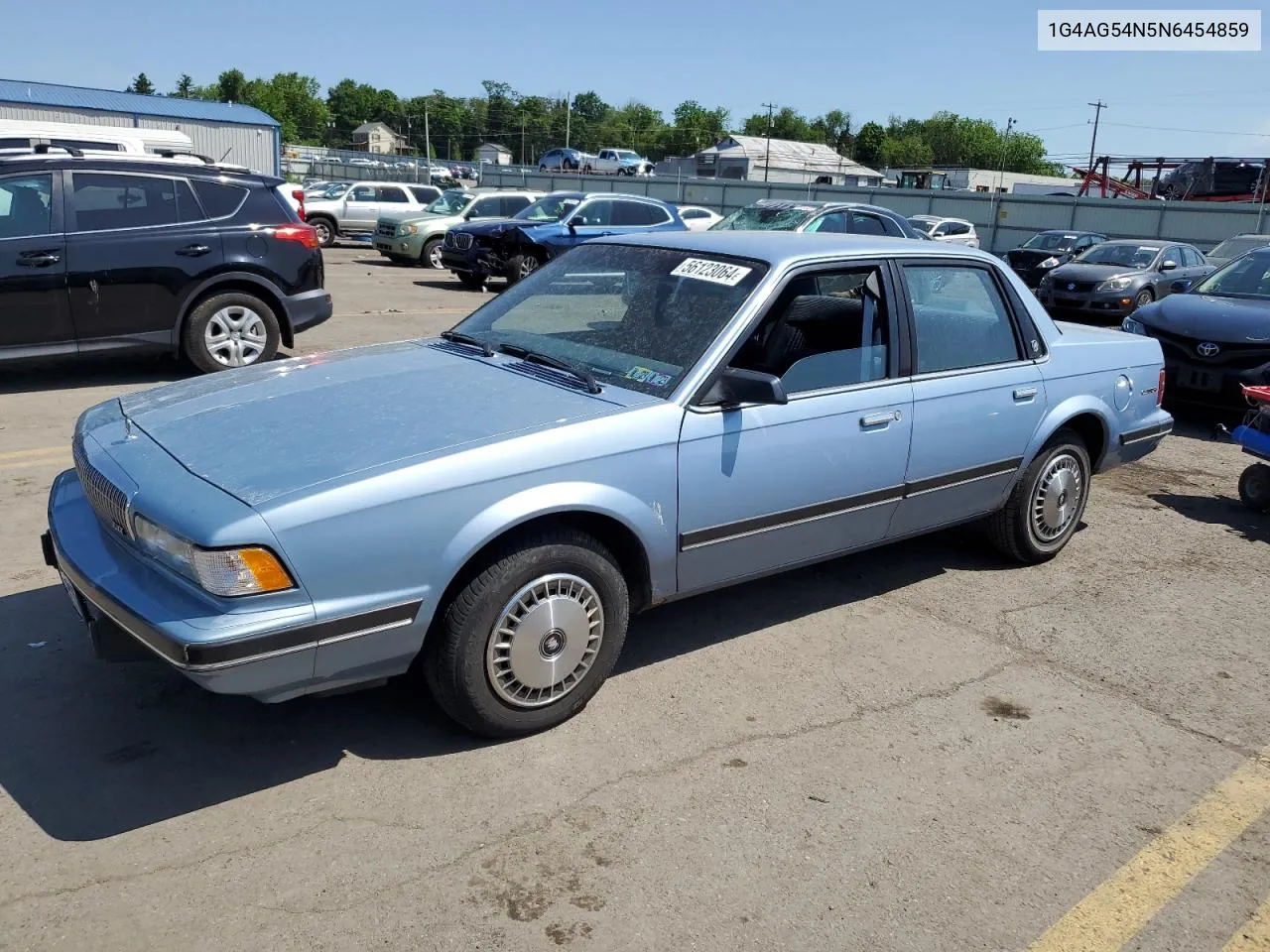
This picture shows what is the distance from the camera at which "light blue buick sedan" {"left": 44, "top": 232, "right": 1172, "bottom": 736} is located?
2945 millimetres

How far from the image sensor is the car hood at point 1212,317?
8.59 metres

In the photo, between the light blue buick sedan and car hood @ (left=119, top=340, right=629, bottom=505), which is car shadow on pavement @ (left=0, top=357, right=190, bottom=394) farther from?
the light blue buick sedan

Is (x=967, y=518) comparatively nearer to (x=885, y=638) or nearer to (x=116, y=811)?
(x=885, y=638)

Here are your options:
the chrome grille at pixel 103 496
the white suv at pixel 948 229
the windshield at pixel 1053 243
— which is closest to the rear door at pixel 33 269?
the chrome grille at pixel 103 496

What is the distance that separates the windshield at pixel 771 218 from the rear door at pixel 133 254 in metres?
7.26

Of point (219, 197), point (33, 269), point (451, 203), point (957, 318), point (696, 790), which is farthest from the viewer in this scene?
point (451, 203)

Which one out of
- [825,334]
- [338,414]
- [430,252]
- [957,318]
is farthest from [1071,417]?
[430,252]

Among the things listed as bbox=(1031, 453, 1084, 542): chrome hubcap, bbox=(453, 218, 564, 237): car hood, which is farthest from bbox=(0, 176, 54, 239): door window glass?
bbox=(453, 218, 564, 237): car hood

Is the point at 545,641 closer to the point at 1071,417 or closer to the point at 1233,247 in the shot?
the point at 1071,417

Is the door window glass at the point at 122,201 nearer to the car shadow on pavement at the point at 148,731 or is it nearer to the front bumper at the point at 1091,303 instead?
the car shadow on pavement at the point at 148,731

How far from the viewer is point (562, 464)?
10.9 feet

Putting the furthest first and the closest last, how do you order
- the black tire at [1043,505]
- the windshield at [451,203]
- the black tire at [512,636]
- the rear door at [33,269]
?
the windshield at [451,203]
the rear door at [33,269]
the black tire at [1043,505]
the black tire at [512,636]

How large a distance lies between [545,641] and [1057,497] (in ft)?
10.4

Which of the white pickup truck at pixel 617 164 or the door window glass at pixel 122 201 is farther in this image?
the white pickup truck at pixel 617 164
